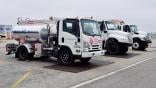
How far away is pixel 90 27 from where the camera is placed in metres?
13.5

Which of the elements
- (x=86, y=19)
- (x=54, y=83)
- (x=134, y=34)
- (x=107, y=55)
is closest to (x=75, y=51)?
(x=86, y=19)

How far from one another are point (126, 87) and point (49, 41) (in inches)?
281

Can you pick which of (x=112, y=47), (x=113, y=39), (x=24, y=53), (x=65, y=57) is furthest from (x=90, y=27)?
(x=112, y=47)

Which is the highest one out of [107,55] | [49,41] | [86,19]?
[86,19]

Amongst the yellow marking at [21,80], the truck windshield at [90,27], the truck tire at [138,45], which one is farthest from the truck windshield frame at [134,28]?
the yellow marking at [21,80]

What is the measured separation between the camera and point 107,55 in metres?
19.1

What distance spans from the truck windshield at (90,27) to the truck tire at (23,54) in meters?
4.17

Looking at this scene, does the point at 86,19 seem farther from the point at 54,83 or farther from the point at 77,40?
the point at 54,83

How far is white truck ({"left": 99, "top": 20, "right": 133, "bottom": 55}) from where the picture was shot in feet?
62.8

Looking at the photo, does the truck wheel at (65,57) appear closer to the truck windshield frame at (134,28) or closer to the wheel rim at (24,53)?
the wheel rim at (24,53)

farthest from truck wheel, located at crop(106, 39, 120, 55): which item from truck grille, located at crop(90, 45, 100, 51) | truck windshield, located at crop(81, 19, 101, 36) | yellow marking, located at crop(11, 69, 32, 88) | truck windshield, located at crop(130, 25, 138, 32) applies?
yellow marking, located at crop(11, 69, 32, 88)

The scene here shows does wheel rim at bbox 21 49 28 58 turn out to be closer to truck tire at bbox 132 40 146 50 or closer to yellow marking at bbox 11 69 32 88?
yellow marking at bbox 11 69 32 88

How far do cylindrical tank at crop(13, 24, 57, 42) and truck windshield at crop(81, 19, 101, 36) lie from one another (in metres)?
2.15

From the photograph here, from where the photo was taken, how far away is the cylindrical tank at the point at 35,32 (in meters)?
14.8
